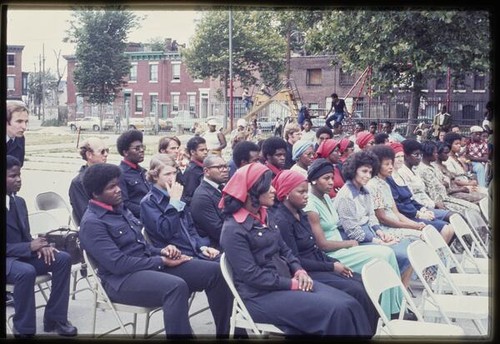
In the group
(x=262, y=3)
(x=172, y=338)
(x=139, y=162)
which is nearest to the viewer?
(x=172, y=338)

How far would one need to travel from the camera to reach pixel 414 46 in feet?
22.3

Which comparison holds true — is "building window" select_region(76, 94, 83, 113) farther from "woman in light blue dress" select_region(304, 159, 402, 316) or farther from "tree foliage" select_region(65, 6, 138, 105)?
"woman in light blue dress" select_region(304, 159, 402, 316)

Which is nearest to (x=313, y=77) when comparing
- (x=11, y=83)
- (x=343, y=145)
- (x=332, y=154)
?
(x=343, y=145)

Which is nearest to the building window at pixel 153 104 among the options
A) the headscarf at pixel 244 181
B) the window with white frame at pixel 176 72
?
the window with white frame at pixel 176 72

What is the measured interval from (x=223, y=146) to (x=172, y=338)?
15.3 feet

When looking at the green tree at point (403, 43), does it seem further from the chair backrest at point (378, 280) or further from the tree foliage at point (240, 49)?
the chair backrest at point (378, 280)

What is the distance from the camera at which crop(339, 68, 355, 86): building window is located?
24.0ft

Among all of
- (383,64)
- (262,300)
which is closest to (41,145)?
(262,300)

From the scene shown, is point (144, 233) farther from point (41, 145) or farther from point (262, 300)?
point (41, 145)

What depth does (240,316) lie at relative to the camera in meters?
A: 3.32

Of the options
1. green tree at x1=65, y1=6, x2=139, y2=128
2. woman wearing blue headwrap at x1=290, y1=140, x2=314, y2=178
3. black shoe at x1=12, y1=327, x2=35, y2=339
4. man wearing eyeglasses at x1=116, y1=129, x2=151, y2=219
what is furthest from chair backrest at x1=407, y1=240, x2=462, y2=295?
green tree at x1=65, y1=6, x2=139, y2=128

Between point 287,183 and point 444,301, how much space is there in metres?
1.13

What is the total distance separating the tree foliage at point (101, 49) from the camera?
172 inches

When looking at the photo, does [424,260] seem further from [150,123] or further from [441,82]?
[441,82]
